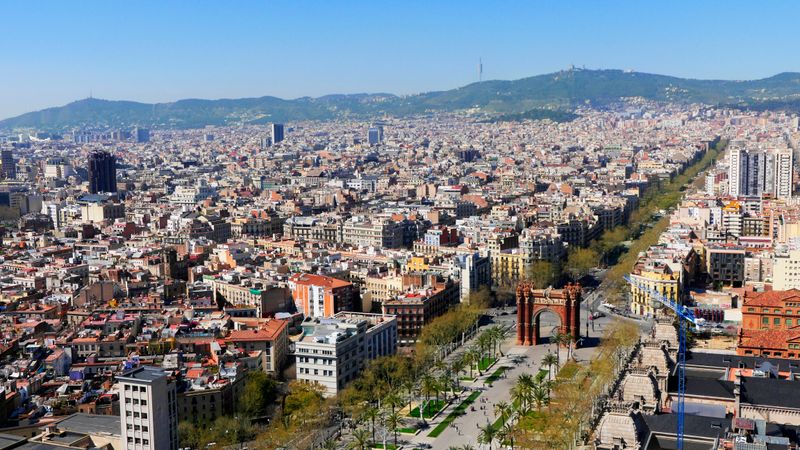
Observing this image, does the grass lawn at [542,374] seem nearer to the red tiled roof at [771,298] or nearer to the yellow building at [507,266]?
the red tiled roof at [771,298]

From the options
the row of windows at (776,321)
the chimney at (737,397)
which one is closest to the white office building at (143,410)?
the chimney at (737,397)

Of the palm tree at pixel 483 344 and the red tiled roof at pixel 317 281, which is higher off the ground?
the red tiled roof at pixel 317 281

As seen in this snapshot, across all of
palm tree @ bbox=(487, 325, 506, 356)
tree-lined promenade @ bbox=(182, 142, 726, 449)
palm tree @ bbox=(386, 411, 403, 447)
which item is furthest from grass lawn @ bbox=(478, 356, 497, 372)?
palm tree @ bbox=(386, 411, 403, 447)

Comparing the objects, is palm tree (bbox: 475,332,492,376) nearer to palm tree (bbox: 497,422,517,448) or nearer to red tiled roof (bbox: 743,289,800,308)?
palm tree (bbox: 497,422,517,448)

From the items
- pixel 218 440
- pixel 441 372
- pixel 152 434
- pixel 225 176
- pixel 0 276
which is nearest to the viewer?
pixel 152 434

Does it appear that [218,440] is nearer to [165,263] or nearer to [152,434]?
[152,434]

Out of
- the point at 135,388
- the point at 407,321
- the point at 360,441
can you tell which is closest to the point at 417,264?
the point at 407,321

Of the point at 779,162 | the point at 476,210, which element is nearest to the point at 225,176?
the point at 476,210
